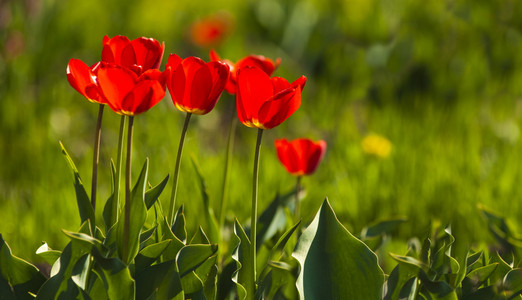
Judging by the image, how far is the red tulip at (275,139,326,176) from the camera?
4.34ft

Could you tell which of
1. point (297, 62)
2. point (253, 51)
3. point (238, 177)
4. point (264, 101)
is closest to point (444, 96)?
point (297, 62)

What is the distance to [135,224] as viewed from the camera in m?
0.98

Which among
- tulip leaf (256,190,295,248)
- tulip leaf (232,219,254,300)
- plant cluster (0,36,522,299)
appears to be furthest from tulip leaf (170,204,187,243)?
tulip leaf (256,190,295,248)

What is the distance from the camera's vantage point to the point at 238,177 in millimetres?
2086

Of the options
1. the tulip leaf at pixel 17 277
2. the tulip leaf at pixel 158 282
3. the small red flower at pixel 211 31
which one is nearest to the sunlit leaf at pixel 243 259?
the tulip leaf at pixel 158 282

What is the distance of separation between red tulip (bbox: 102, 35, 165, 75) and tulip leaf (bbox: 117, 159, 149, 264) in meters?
0.17

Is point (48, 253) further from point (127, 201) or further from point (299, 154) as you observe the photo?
point (299, 154)

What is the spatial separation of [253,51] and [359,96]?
75 centimetres

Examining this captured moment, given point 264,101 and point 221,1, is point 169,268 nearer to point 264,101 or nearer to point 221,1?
point 264,101

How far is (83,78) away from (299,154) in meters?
0.52

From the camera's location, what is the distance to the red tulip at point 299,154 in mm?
1324

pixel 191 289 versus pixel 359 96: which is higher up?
pixel 191 289

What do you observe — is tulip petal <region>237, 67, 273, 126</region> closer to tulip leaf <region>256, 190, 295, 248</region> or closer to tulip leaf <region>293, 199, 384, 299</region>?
tulip leaf <region>293, 199, 384, 299</region>

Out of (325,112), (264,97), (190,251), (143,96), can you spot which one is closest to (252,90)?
(264,97)
